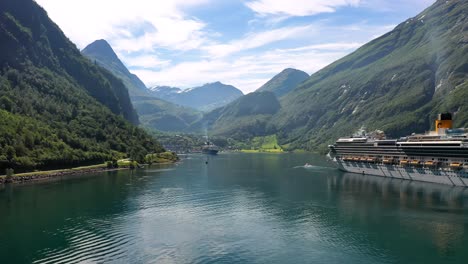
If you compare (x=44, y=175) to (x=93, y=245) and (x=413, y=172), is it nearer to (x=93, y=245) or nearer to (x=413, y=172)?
(x=93, y=245)

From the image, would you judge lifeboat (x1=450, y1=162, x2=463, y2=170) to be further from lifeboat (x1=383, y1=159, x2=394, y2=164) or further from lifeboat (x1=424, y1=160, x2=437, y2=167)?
lifeboat (x1=383, y1=159, x2=394, y2=164)

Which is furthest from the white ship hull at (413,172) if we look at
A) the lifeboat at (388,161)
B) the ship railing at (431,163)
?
the lifeboat at (388,161)

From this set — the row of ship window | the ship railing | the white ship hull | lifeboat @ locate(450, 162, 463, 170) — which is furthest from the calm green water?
the row of ship window

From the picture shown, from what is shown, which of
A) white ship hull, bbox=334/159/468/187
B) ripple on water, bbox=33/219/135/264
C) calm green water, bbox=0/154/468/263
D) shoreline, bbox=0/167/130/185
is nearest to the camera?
ripple on water, bbox=33/219/135/264

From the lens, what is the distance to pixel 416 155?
13800cm

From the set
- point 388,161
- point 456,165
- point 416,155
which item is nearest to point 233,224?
point 456,165

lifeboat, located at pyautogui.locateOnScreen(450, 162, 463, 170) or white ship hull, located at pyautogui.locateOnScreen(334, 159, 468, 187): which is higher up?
lifeboat, located at pyautogui.locateOnScreen(450, 162, 463, 170)

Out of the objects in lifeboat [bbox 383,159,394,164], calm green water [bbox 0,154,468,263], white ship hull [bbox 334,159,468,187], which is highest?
lifeboat [bbox 383,159,394,164]

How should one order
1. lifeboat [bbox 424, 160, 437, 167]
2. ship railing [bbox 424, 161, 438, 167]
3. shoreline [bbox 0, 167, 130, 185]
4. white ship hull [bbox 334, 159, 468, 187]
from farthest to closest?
shoreline [bbox 0, 167, 130, 185] → lifeboat [bbox 424, 160, 437, 167] → ship railing [bbox 424, 161, 438, 167] → white ship hull [bbox 334, 159, 468, 187]

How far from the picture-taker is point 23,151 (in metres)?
150

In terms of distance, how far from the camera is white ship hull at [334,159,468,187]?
118188 millimetres

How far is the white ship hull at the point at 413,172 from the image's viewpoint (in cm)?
11819

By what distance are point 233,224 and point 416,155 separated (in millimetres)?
90233

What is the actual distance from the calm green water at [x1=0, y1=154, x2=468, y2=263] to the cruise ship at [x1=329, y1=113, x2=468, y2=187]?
20.3 feet
